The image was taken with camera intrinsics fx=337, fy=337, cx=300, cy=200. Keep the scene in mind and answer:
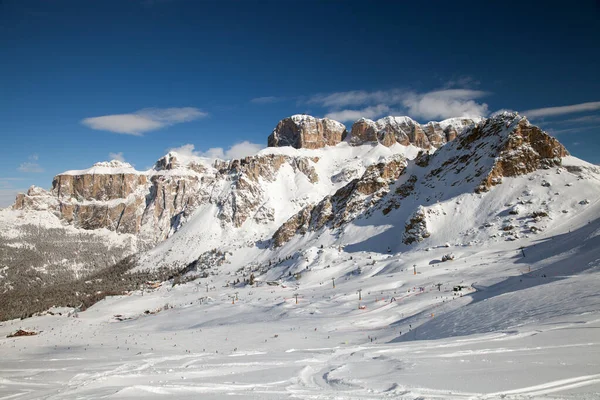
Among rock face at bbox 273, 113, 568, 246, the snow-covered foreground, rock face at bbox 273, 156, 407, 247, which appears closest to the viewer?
the snow-covered foreground

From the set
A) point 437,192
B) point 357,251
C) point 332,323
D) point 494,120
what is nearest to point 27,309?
point 357,251

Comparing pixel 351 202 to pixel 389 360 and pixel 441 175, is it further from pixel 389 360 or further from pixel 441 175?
pixel 389 360

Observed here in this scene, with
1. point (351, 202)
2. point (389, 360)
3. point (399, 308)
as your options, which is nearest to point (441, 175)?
point (351, 202)

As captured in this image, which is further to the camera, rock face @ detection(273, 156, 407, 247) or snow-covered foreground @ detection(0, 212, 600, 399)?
rock face @ detection(273, 156, 407, 247)

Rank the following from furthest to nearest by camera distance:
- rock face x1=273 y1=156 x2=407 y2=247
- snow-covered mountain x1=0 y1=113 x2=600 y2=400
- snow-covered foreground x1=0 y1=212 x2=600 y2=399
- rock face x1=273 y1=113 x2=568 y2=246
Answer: rock face x1=273 y1=156 x2=407 y2=247 → rock face x1=273 y1=113 x2=568 y2=246 → snow-covered mountain x1=0 y1=113 x2=600 y2=400 → snow-covered foreground x1=0 y1=212 x2=600 y2=399

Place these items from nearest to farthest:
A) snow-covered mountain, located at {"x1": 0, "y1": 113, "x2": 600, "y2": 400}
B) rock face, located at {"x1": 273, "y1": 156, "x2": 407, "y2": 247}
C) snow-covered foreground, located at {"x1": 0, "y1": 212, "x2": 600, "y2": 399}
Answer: snow-covered foreground, located at {"x1": 0, "y1": 212, "x2": 600, "y2": 399}
snow-covered mountain, located at {"x1": 0, "y1": 113, "x2": 600, "y2": 400}
rock face, located at {"x1": 273, "y1": 156, "x2": 407, "y2": 247}

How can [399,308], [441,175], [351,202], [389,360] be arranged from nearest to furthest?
[389,360] < [399,308] < [441,175] < [351,202]

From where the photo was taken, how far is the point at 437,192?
103 m

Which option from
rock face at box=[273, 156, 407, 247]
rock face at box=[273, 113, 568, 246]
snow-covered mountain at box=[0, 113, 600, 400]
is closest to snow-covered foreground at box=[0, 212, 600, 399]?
snow-covered mountain at box=[0, 113, 600, 400]

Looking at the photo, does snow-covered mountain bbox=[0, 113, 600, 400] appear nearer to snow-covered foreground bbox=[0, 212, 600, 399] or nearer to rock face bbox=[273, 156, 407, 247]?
snow-covered foreground bbox=[0, 212, 600, 399]

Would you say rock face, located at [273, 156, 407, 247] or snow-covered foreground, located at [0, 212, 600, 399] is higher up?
rock face, located at [273, 156, 407, 247]

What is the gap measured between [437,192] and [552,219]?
3310 cm

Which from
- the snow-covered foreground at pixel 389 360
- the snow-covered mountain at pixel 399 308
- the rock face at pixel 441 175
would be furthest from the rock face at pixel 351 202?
the snow-covered foreground at pixel 389 360

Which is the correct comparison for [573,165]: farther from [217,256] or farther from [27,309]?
[27,309]
